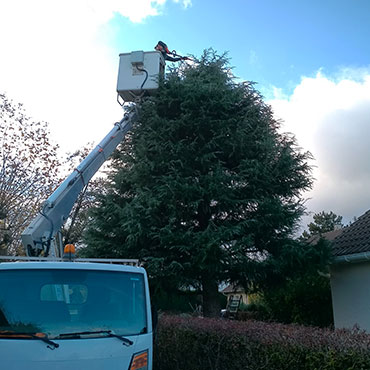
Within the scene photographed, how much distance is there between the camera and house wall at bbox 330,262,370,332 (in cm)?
1091

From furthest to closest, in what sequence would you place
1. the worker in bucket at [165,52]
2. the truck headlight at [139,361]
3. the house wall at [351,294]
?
the worker in bucket at [165,52]
the house wall at [351,294]
the truck headlight at [139,361]

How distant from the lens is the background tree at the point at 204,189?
1055cm

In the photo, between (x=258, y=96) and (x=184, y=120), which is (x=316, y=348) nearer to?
(x=184, y=120)

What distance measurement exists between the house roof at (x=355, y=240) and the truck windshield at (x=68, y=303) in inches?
303

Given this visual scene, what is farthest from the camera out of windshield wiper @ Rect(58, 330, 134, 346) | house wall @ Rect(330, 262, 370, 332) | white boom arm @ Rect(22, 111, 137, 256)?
house wall @ Rect(330, 262, 370, 332)

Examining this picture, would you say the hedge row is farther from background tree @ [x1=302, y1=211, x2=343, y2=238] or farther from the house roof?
background tree @ [x1=302, y1=211, x2=343, y2=238]

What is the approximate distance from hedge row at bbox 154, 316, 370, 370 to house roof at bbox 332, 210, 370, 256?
533cm

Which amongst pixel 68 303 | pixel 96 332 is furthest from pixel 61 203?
pixel 96 332

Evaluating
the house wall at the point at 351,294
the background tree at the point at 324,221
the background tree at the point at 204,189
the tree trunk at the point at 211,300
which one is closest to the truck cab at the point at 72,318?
the background tree at the point at 204,189

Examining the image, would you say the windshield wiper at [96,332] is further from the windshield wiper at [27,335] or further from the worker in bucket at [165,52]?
the worker in bucket at [165,52]

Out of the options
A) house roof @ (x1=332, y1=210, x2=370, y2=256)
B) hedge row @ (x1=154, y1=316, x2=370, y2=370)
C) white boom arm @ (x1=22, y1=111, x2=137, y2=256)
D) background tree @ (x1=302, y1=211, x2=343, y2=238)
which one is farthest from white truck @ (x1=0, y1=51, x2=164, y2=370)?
background tree @ (x1=302, y1=211, x2=343, y2=238)

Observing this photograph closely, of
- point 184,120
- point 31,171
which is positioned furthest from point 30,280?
point 31,171

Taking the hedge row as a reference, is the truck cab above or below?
above

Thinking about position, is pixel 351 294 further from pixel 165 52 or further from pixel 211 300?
pixel 165 52
